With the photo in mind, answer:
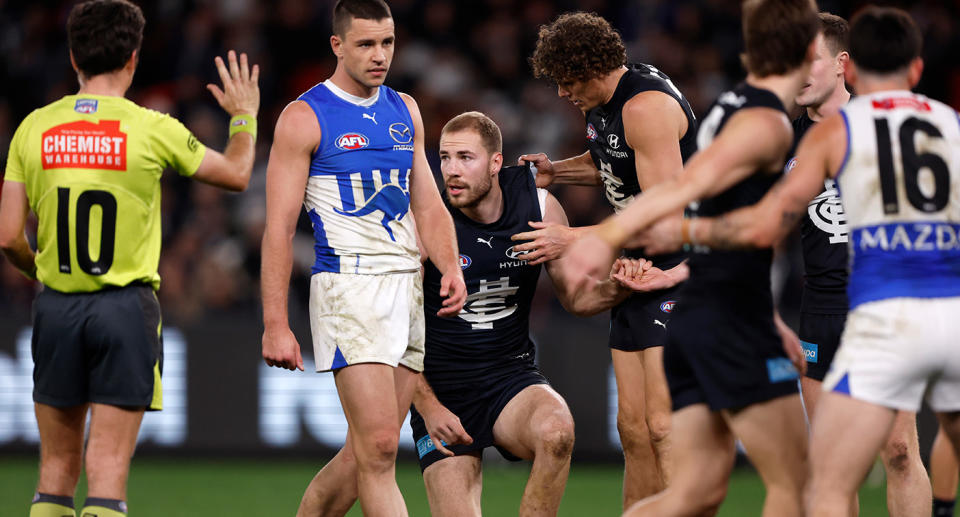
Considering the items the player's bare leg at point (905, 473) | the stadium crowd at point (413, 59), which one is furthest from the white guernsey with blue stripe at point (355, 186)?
the stadium crowd at point (413, 59)

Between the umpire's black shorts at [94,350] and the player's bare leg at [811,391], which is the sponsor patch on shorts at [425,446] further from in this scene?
the player's bare leg at [811,391]

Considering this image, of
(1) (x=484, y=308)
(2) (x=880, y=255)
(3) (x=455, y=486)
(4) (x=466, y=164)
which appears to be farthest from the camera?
(1) (x=484, y=308)

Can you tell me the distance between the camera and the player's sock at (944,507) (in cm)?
529

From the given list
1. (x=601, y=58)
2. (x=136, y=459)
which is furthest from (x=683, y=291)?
(x=136, y=459)

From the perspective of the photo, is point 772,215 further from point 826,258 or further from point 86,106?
point 86,106

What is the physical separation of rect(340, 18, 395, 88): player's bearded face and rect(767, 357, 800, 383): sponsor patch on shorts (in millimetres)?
2340

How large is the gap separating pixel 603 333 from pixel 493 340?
4248 mm

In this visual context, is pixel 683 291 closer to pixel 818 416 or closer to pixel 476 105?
pixel 818 416

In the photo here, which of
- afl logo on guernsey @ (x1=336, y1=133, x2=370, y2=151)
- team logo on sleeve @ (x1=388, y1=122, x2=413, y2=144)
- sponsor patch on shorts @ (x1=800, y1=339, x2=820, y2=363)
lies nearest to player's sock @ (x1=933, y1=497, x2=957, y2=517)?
sponsor patch on shorts @ (x1=800, y1=339, x2=820, y2=363)

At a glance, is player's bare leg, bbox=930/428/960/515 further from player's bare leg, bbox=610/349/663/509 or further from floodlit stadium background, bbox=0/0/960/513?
floodlit stadium background, bbox=0/0/960/513

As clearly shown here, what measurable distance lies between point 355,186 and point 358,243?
0.27 meters

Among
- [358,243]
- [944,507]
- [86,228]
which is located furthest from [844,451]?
[86,228]

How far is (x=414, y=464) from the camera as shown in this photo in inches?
426

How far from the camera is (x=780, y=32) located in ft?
14.1
